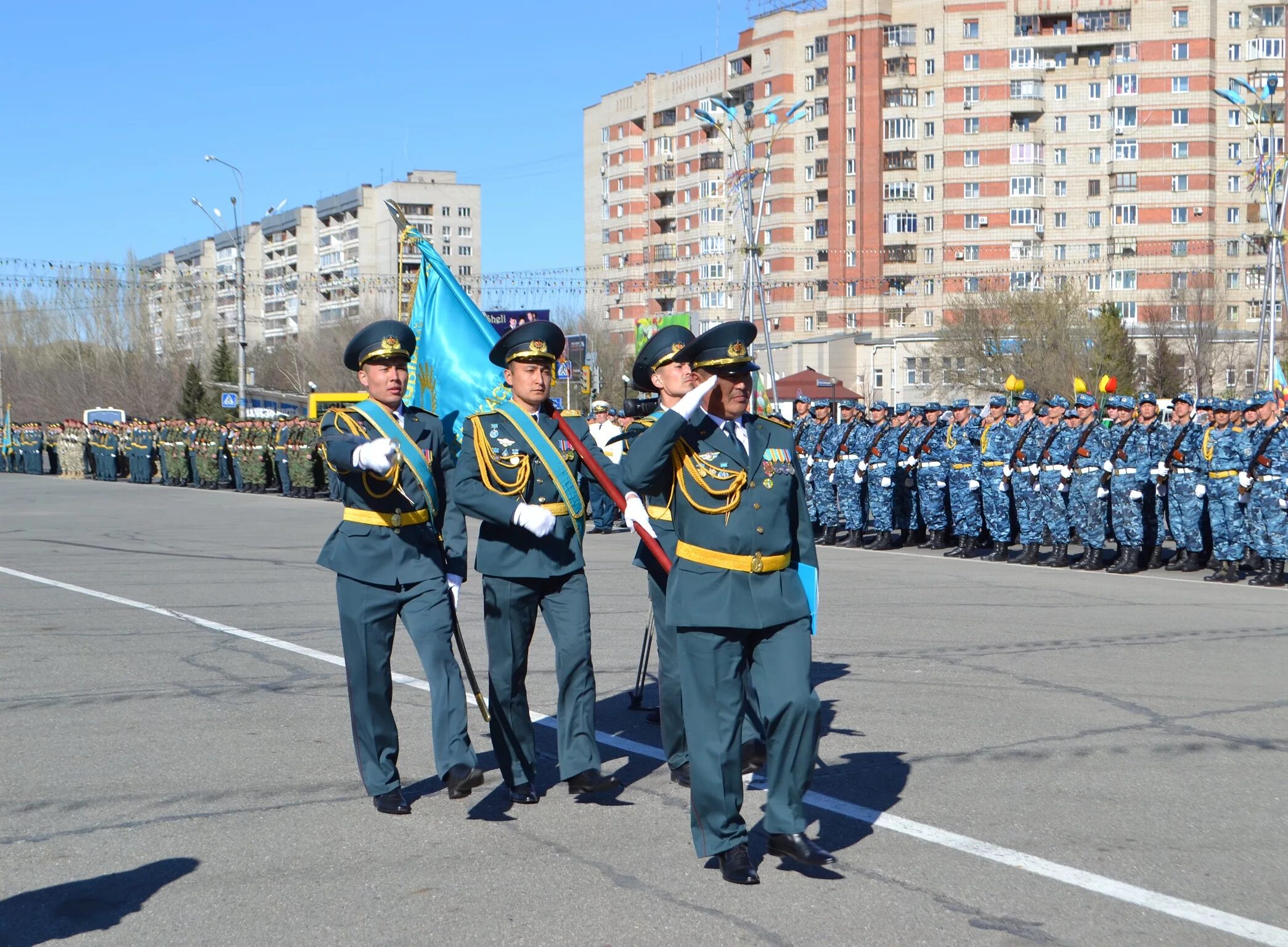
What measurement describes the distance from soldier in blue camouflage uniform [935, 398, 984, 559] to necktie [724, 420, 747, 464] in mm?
13181

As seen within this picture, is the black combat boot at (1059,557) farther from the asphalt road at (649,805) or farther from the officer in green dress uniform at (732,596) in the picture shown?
the officer in green dress uniform at (732,596)

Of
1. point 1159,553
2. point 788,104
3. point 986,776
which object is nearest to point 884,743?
point 986,776

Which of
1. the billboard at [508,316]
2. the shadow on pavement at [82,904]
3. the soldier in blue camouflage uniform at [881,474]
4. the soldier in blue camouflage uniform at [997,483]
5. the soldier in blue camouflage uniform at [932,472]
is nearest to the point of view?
the shadow on pavement at [82,904]

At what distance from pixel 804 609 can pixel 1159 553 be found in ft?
44.4

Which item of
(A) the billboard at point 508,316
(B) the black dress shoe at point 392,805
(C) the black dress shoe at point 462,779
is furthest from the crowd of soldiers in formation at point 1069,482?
(A) the billboard at point 508,316

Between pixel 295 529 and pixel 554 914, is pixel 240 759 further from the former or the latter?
pixel 295 529

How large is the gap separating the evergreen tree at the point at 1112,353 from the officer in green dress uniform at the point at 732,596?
53.1m

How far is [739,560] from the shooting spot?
524cm

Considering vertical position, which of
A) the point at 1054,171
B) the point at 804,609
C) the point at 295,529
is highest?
the point at 1054,171

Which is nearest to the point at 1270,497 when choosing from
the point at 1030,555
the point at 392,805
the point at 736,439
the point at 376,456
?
the point at 1030,555

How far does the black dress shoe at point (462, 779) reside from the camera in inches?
237

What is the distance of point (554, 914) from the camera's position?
478 cm

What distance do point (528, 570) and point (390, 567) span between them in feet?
1.86

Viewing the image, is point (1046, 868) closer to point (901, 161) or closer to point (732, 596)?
point (732, 596)
